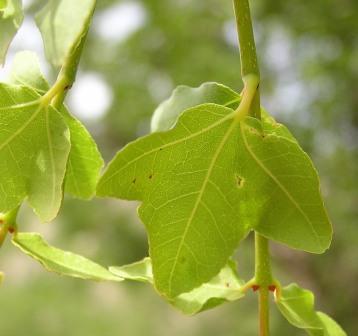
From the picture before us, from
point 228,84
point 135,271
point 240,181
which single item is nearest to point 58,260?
point 135,271

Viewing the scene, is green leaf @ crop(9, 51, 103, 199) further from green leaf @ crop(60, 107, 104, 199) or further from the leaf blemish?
the leaf blemish

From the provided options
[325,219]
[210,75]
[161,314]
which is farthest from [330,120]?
[325,219]

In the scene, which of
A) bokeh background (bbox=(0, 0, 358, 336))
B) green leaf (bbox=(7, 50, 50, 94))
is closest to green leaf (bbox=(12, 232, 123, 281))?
green leaf (bbox=(7, 50, 50, 94))

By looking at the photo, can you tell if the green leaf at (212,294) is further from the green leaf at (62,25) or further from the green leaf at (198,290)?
the green leaf at (62,25)

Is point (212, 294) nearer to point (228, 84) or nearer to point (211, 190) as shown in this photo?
point (211, 190)

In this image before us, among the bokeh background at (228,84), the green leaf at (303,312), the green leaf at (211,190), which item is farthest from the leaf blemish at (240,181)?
the bokeh background at (228,84)

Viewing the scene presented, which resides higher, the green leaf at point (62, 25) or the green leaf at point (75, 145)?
the green leaf at point (62, 25)
